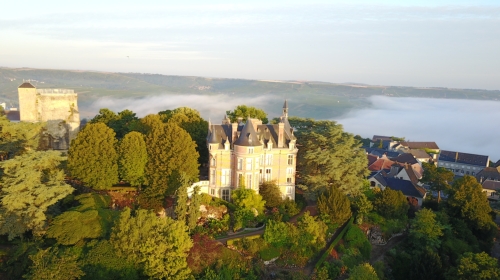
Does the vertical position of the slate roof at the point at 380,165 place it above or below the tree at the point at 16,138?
below

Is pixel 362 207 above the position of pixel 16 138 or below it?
below

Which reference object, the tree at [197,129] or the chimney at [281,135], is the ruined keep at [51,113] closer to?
the tree at [197,129]

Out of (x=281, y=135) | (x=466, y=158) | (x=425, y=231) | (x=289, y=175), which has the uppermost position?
(x=281, y=135)

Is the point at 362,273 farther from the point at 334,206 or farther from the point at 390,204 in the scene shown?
the point at 390,204

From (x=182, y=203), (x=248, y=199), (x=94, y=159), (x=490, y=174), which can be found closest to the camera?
(x=182, y=203)

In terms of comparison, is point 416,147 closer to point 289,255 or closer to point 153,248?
point 289,255

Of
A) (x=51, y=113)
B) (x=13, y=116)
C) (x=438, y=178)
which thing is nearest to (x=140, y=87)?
(x=13, y=116)

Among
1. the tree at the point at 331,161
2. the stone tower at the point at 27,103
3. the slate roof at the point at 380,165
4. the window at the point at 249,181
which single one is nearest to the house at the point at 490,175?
the slate roof at the point at 380,165

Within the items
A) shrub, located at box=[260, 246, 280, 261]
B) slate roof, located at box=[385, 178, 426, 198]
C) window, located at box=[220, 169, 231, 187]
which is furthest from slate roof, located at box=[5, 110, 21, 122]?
slate roof, located at box=[385, 178, 426, 198]
